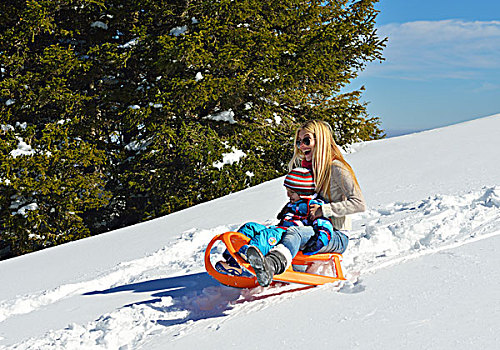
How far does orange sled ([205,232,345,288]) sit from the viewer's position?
286 cm

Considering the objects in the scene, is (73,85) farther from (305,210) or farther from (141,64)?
(305,210)

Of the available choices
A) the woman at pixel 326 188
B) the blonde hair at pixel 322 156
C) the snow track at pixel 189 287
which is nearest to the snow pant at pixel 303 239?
the woman at pixel 326 188

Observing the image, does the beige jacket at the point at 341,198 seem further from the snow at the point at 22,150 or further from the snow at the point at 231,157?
the snow at the point at 22,150

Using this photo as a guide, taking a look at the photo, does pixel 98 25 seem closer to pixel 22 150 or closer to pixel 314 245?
pixel 22 150

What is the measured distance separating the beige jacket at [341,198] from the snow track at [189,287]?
0.38m

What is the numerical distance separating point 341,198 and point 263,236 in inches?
27.6

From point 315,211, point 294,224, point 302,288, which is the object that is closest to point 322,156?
point 315,211

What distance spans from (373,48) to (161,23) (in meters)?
5.67

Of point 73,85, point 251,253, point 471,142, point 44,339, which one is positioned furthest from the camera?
point 73,85

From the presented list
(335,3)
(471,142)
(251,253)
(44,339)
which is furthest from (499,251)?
(335,3)

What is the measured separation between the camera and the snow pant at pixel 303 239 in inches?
113

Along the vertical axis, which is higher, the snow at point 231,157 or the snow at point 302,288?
the snow at point 231,157

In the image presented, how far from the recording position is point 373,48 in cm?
1227

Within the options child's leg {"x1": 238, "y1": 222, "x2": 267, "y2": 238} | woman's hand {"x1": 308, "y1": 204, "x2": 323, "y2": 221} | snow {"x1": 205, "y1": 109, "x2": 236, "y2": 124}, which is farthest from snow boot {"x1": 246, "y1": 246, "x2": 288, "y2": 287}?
snow {"x1": 205, "y1": 109, "x2": 236, "y2": 124}
